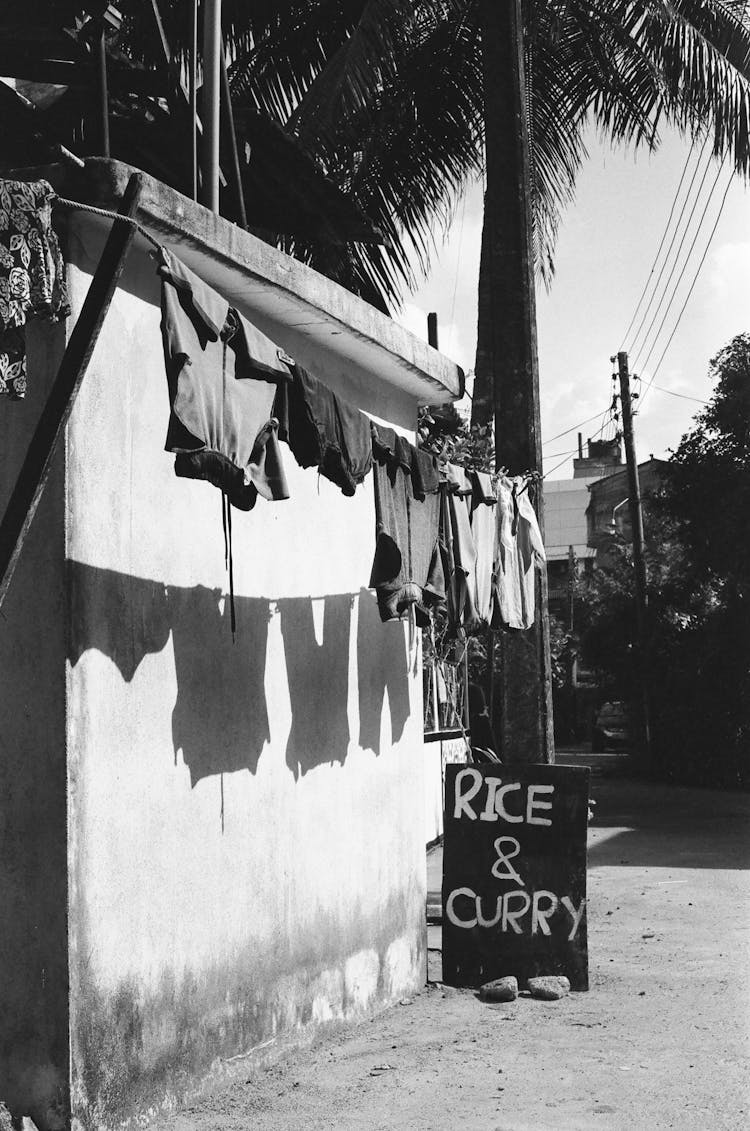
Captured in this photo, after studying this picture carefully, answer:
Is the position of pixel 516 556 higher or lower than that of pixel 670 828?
higher

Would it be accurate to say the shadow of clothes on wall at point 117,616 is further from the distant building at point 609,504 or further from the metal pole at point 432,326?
the distant building at point 609,504

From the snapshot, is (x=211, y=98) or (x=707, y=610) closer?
(x=211, y=98)

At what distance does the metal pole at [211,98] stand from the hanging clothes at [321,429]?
0.97 metres

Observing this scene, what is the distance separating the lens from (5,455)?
4.62 meters

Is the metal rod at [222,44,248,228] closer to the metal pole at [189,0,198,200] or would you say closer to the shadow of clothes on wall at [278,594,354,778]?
the metal pole at [189,0,198,200]

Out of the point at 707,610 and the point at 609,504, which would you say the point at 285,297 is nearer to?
the point at 707,610

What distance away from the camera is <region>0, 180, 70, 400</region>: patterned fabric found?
12.3 feet

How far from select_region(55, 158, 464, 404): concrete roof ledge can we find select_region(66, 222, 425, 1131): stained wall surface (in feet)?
0.61

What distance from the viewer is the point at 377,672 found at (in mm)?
7262

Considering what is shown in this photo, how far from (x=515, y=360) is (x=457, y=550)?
139cm

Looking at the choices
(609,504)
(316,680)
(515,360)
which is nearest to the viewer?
(316,680)

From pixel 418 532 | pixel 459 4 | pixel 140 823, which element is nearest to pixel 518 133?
pixel 418 532

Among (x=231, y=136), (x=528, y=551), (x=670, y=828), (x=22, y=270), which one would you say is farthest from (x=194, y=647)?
(x=670, y=828)

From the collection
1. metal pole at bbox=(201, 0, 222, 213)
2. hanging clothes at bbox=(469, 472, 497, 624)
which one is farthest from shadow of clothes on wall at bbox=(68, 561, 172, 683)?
hanging clothes at bbox=(469, 472, 497, 624)
